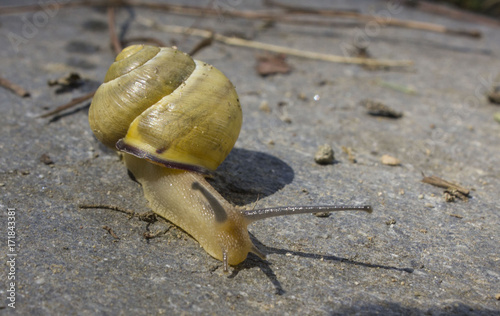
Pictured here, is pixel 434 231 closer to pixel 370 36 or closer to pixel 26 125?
pixel 26 125

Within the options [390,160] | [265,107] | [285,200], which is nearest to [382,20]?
[265,107]

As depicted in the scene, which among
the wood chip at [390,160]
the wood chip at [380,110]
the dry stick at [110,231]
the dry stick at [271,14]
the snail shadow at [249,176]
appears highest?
the dry stick at [271,14]

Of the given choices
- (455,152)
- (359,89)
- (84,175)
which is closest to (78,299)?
(84,175)

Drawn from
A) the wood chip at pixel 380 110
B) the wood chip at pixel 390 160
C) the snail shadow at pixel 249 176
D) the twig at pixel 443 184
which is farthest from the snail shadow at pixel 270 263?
the wood chip at pixel 380 110

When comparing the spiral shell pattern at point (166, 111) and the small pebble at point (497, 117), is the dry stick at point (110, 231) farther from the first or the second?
the small pebble at point (497, 117)

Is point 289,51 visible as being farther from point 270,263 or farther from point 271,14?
point 270,263

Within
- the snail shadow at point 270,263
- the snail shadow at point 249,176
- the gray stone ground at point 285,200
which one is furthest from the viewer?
the snail shadow at point 249,176

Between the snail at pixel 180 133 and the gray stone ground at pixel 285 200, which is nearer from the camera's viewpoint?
the gray stone ground at pixel 285 200
